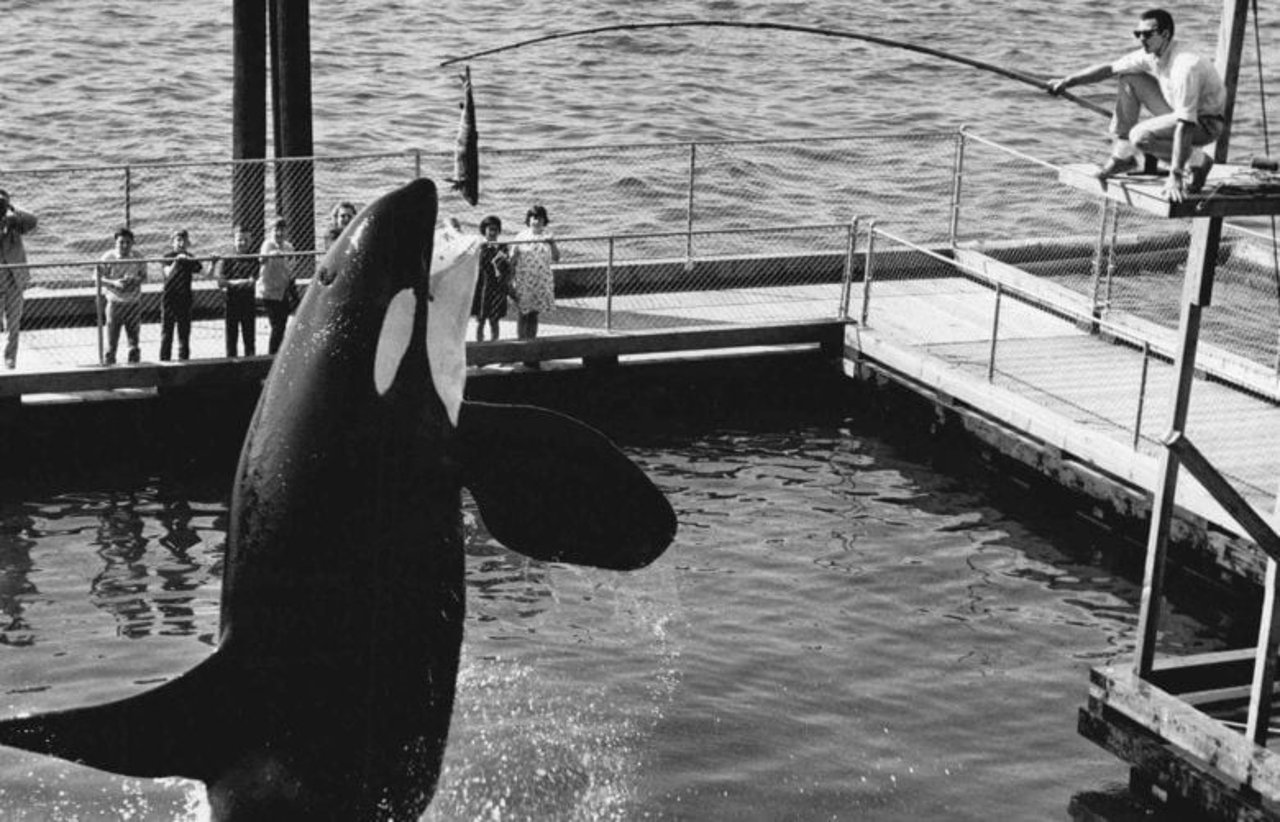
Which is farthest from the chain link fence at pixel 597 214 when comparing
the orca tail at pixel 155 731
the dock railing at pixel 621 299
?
the orca tail at pixel 155 731

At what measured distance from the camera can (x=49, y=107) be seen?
3509 centimetres

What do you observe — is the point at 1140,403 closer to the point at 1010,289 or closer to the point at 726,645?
the point at 726,645

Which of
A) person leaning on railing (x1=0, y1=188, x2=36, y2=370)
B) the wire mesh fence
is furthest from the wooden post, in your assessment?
person leaning on railing (x1=0, y1=188, x2=36, y2=370)

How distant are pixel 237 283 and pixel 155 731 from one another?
36.4 feet

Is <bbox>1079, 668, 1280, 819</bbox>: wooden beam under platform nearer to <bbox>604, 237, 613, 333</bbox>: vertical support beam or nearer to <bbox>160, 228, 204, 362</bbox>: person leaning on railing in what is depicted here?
<bbox>604, 237, 613, 333</bbox>: vertical support beam

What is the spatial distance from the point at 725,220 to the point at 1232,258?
23.4ft

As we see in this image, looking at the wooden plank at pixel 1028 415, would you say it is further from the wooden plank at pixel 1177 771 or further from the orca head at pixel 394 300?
the orca head at pixel 394 300

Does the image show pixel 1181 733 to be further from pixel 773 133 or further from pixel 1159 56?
pixel 773 133

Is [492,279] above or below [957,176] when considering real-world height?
below

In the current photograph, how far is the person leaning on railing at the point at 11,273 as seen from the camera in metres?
18.1

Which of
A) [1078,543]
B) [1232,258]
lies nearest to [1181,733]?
[1078,543]

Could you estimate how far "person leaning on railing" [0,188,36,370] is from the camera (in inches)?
713

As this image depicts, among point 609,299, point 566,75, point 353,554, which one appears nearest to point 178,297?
point 609,299

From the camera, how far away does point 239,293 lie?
1847cm
